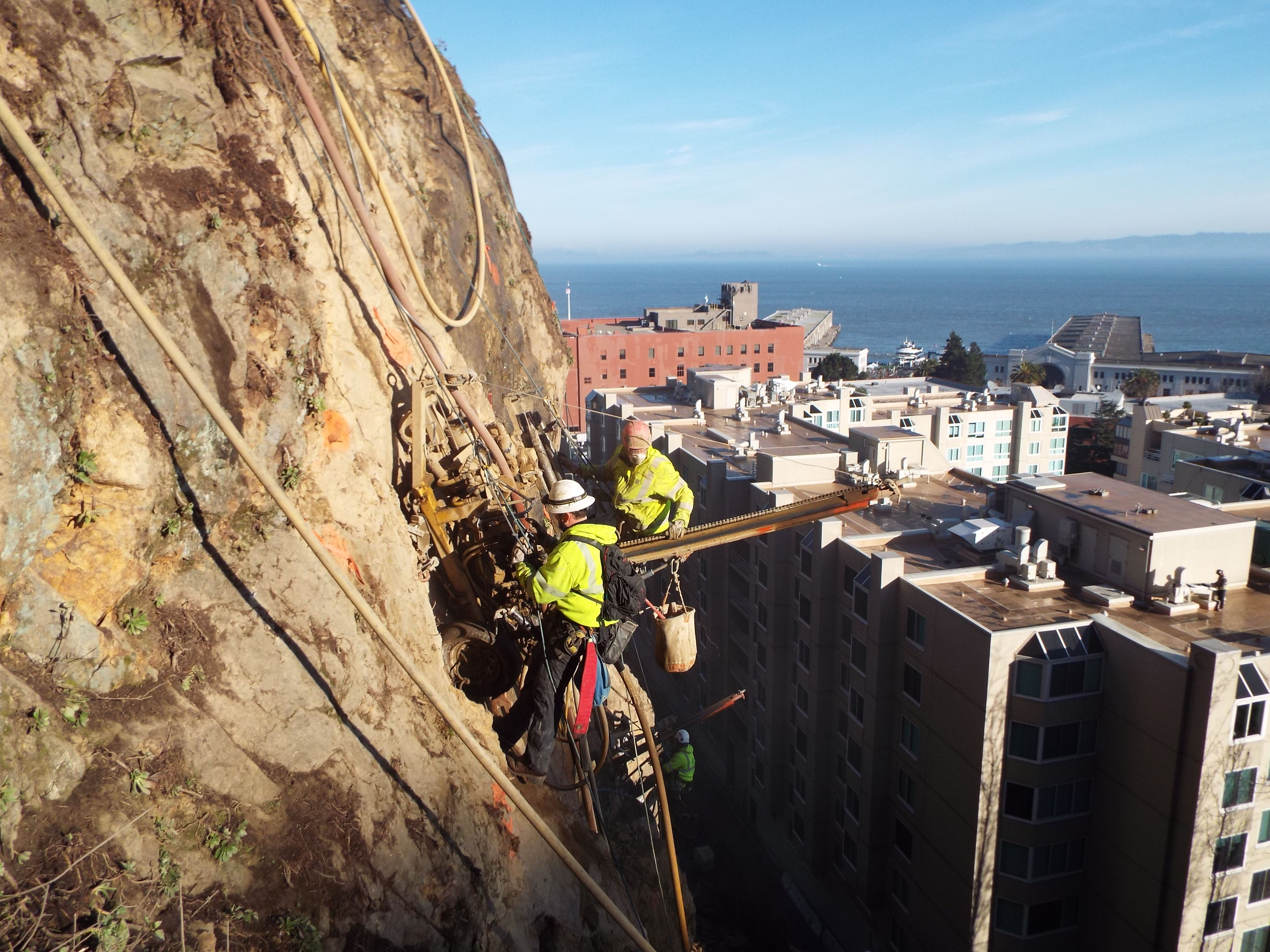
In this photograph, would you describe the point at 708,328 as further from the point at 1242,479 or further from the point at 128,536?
the point at 128,536

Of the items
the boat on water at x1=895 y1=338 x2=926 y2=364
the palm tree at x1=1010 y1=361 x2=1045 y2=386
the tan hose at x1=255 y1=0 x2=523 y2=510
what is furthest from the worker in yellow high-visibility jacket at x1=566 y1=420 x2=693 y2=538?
the boat on water at x1=895 y1=338 x2=926 y2=364

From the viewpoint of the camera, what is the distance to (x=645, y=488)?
14.0 metres

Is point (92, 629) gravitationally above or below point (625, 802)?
above

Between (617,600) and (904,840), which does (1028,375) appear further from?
(617,600)

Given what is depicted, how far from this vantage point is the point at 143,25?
1097 cm

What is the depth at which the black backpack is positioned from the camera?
33.3ft

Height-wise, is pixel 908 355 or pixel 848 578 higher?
Result: pixel 848 578

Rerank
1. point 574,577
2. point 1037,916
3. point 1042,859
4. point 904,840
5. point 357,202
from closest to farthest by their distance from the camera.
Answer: point 574,577 → point 357,202 → point 1042,859 → point 1037,916 → point 904,840

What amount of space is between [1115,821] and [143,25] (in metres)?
22.1

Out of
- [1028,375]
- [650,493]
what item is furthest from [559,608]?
[1028,375]

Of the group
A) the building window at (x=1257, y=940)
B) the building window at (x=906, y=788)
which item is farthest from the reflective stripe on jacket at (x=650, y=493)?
the building window at (x=1257, y=940)

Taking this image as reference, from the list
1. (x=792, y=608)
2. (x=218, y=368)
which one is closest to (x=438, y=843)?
(x=218, y=368)

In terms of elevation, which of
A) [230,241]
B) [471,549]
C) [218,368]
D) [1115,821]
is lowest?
[1115,821]

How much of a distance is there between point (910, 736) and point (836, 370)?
236 feet
